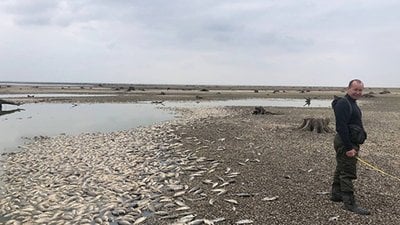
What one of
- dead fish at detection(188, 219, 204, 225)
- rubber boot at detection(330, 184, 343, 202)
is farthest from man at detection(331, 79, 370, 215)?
dead fish at detection(188, 219, 204, 225)

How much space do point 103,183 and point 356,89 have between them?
8605 mm

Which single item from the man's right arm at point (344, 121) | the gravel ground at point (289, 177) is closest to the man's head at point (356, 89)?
the man's right arm at point (344, 121)

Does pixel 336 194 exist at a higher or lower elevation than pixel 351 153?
lower

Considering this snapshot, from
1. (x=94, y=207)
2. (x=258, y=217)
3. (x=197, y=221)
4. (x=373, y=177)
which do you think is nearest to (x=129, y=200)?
(x=94, y=207)

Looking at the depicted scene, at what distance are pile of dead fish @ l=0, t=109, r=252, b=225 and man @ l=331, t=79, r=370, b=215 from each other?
113 inches

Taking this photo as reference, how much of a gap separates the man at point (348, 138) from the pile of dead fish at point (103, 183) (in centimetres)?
286

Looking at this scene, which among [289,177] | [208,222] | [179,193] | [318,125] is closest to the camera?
[208,222]

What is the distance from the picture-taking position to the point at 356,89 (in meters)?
9.70

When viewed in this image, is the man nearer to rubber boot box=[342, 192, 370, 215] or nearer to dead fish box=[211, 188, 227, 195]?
rubber boot box=[342, 192, 370, 215]

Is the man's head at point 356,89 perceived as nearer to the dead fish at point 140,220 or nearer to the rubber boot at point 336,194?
the rubber boot at point 336,194

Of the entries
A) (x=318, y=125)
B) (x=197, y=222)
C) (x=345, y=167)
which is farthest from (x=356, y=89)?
(x=318, y=125)

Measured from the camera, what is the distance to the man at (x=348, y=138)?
9.62 meters

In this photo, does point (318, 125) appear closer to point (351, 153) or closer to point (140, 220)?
point (351, 153)

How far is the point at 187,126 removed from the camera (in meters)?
27.8
